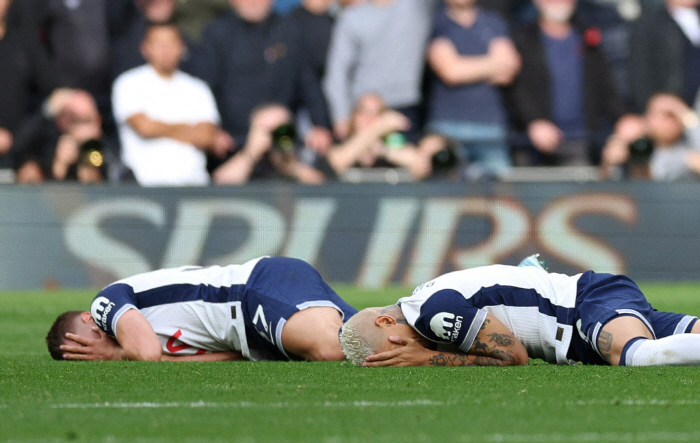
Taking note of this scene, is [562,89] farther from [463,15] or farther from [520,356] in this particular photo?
[520,356]

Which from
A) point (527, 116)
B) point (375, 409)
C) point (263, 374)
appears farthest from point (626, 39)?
point (375, 409)

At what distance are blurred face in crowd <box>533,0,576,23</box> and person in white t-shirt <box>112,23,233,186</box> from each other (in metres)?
4.26

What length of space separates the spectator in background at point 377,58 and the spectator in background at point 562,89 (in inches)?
48.6

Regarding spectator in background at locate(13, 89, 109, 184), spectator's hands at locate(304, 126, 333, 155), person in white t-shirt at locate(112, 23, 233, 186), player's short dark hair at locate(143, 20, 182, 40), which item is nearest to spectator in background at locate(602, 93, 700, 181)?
spectator's hands at locate(304, 126, 333, 155)

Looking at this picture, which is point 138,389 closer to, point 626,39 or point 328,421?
point 328,421

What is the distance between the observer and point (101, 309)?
569 centimetres

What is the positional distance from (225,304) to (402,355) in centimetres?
123

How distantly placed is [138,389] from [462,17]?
9.77 m

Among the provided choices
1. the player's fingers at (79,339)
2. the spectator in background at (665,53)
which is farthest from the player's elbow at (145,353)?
the spectator in background at (665,53)

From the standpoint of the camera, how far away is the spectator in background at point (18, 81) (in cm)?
1313

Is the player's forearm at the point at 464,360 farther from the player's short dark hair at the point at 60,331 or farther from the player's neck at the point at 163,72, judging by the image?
the player's neck at the point at 163,72

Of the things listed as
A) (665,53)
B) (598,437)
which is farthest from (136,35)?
(598,437)

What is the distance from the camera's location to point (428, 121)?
43.3ft

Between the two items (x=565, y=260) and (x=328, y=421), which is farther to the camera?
(x=565, y=260)
